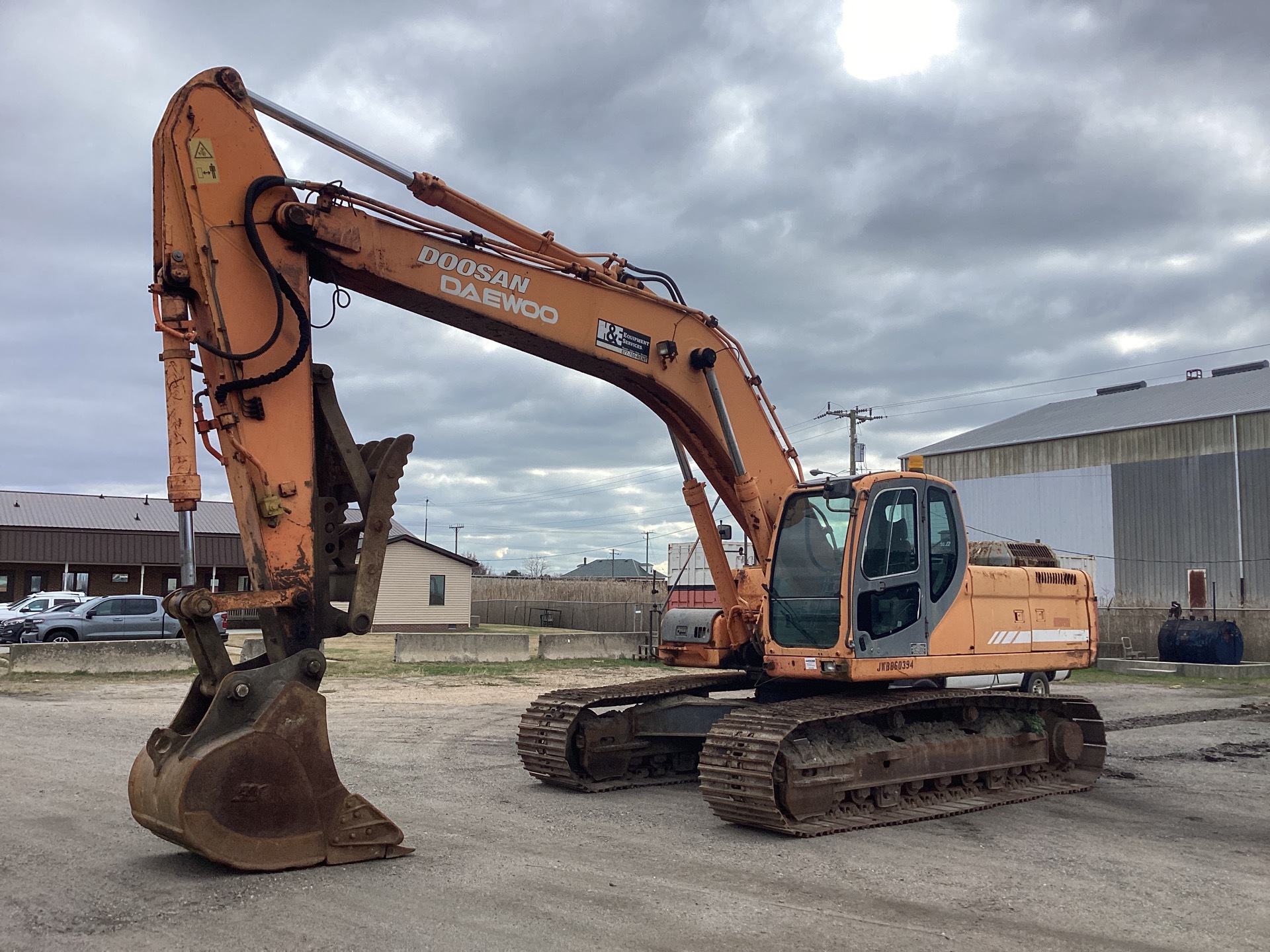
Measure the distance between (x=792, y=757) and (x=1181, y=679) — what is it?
854 inches

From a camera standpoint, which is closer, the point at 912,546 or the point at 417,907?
the point at 417,907

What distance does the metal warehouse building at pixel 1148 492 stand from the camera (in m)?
34.1

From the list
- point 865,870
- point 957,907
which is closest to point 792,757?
point 865,870

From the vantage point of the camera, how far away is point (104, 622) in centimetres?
2938

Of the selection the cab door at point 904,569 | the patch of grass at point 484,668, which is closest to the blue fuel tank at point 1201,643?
the patch of grass at point 484,668

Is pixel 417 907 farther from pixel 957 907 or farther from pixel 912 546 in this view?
pixel 912 546

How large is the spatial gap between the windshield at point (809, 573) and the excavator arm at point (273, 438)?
3204 mm

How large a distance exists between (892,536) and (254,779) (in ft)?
18.8

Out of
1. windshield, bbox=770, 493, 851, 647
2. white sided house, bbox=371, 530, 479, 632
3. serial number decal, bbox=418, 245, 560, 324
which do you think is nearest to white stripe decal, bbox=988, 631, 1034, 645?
windshield, bbox=770, 493, 851, 647

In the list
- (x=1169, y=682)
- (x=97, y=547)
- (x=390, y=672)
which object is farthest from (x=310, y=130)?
(x=97, y=547)

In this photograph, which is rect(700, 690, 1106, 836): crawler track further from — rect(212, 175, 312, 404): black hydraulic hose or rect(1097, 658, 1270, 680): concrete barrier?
rect(1097, 658, 1270, 680): concrete barrier

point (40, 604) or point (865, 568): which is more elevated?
point (865, 568)

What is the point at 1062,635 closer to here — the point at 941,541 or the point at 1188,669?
the point at 941,541

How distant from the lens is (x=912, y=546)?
9.84 m
